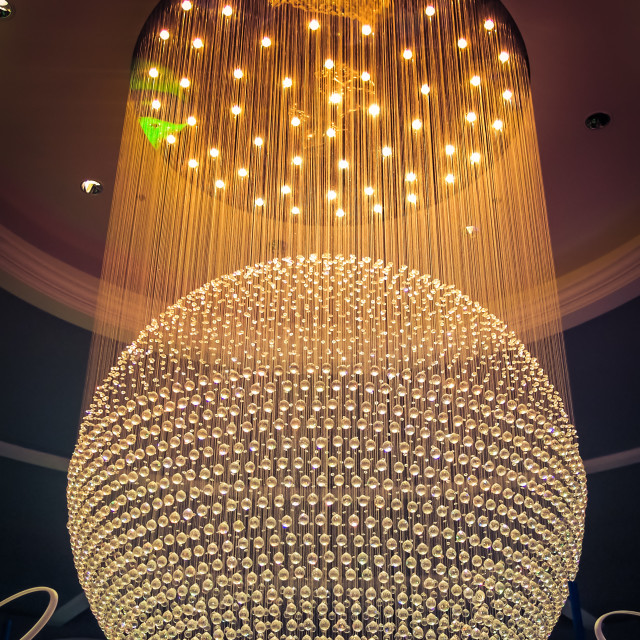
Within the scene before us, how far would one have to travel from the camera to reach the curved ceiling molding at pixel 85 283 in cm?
598

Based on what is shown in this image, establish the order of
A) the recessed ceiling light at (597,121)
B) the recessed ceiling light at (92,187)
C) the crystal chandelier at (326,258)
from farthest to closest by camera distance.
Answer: the recessed ceiling light at (92,187) < the recessed ceiling light at (597,121) < the crystal chandelier at (326,258)

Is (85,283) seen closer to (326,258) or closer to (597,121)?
(326,258)

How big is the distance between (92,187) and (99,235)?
608 millimetres

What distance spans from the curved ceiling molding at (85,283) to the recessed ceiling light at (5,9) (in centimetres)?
199

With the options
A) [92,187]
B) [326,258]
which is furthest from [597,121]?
[92,187]

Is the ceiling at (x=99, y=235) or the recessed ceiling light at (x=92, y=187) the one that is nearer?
the ceiling at (x=99, y=235)

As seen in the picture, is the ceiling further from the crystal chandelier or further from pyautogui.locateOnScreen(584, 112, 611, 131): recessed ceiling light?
the crystal chandelier

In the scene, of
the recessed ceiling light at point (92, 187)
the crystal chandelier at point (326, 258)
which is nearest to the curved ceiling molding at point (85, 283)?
the recessed ceiling light at point (92, 187)

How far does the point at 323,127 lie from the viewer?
4.41 meters

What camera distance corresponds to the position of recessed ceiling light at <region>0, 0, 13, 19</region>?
4207 mm

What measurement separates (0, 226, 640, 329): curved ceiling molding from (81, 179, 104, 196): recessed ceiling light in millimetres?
759

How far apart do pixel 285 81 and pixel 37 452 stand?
4238 millimetres

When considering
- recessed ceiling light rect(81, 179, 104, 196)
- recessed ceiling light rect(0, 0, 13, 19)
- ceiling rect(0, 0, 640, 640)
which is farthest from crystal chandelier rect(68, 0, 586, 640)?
recessed ceiling light rect(81, 179, 104, 196)

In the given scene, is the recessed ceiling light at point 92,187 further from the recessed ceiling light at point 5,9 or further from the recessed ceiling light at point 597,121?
the recessed ceiling light at point 597,121
